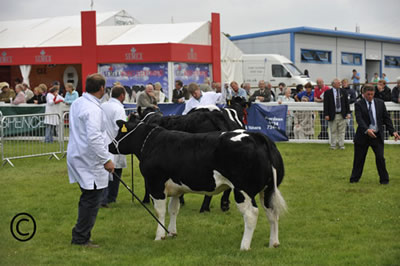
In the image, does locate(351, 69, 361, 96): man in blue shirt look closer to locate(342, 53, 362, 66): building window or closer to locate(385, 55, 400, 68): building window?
locate(342, 53, 362, 66): building window

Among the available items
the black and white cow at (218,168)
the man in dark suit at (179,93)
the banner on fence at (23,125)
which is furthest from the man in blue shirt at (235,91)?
the black and white cow at (218,168)

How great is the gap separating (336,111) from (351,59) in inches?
1087

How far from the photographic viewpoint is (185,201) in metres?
10.2

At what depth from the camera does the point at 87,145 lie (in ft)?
22.8

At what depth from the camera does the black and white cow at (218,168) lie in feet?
22.0

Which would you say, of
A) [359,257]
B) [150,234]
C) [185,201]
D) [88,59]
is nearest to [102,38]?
[88,59]

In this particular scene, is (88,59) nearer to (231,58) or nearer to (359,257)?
(231,58)

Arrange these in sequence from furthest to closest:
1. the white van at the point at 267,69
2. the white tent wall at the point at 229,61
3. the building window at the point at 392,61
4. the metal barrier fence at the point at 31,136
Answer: the building window at the point at 392,61, the white van at the point at 267,69, the white tent wall at the point at 229,61, the metal barrier fence at the point at 31,136

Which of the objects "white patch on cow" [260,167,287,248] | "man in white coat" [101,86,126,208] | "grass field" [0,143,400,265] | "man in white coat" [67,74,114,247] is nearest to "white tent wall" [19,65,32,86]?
"grass field" [0,143,400,265]

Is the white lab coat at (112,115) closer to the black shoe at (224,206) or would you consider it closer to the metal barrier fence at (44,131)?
the black shoe at (224,206)

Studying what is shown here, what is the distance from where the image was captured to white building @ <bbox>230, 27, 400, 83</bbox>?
3612 cm

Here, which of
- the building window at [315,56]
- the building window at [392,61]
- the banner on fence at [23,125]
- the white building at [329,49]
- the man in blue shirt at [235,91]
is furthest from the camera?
the building window at [392,61]

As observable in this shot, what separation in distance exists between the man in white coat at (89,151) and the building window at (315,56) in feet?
103

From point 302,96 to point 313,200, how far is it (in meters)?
10.9
